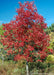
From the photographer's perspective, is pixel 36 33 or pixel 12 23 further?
pixel 12 23

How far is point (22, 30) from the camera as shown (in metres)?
6.82

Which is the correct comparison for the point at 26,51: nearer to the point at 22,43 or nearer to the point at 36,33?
the point at 22,43

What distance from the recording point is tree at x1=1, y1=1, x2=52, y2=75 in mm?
6625

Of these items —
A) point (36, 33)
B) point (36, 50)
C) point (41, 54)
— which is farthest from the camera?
point (36, 50)

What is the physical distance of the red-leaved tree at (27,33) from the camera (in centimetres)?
662

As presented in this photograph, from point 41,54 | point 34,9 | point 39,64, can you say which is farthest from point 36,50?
point 39,64

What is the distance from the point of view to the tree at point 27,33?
6.62 metres

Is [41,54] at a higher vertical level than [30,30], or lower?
lower

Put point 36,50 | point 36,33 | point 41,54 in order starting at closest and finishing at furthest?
point 36,33, point 41,54, point 36,50

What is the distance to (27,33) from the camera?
22.5 ft

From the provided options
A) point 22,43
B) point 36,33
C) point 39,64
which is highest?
point 36,33

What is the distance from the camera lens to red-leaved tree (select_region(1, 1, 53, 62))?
6.62m

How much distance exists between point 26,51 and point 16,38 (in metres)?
1.11

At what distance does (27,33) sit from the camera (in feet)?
22.5
